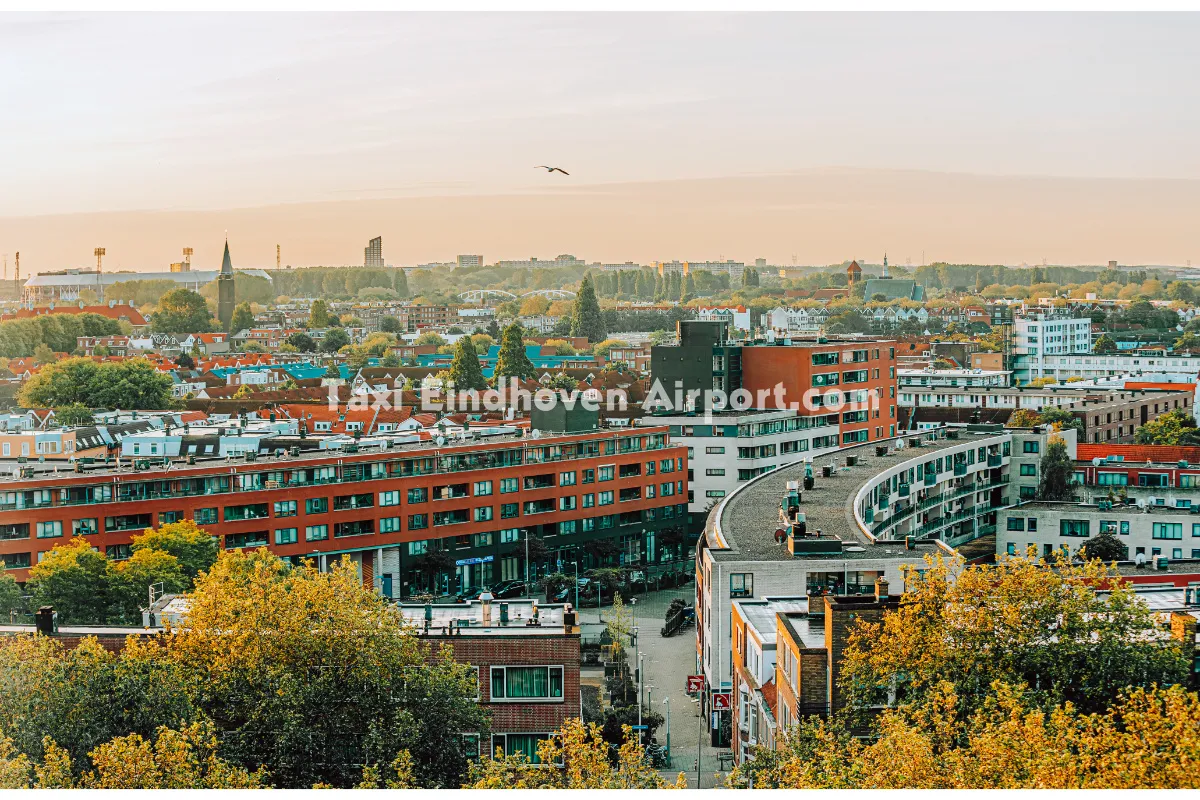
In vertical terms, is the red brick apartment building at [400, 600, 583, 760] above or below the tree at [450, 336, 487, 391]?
below

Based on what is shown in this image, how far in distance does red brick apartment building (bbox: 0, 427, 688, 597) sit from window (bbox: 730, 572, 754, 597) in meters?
5.99

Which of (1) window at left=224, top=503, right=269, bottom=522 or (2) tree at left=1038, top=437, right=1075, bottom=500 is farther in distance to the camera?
(2) tree at left=1038, top=437, right=1075, bottom=500

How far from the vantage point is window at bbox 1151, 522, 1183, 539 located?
1355 centimetres

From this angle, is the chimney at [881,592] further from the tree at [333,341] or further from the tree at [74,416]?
the tree at [333,341]

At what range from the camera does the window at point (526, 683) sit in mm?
7898

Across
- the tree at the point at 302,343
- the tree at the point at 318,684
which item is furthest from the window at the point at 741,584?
the tree at the point at 302,343

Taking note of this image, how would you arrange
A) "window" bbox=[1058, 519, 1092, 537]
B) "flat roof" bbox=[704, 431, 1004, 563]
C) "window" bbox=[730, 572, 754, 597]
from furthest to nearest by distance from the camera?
"window" bbox=[1058, 519, 1092, 537] → "flat roof" bbox=[704, 431, 1004, 563] → "window" bbox=[730, 572, 754, 597]

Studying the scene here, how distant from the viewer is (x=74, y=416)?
2597 cm

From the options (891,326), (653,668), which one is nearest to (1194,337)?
(891,326)

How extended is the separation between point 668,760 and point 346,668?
122 inches

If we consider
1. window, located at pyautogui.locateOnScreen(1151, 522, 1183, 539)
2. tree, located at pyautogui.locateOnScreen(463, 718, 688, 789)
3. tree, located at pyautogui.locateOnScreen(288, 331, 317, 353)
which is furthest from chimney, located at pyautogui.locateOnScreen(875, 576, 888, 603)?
tree, located at pyautogui.locateOnScreen(288, 331, 317, 353)

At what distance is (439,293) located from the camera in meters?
94.2

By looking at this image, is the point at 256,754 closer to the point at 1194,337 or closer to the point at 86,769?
the point at 86,769

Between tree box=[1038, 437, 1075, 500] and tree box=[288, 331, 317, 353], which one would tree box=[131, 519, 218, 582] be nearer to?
tree box=[1038, 437, 1075, 500]
